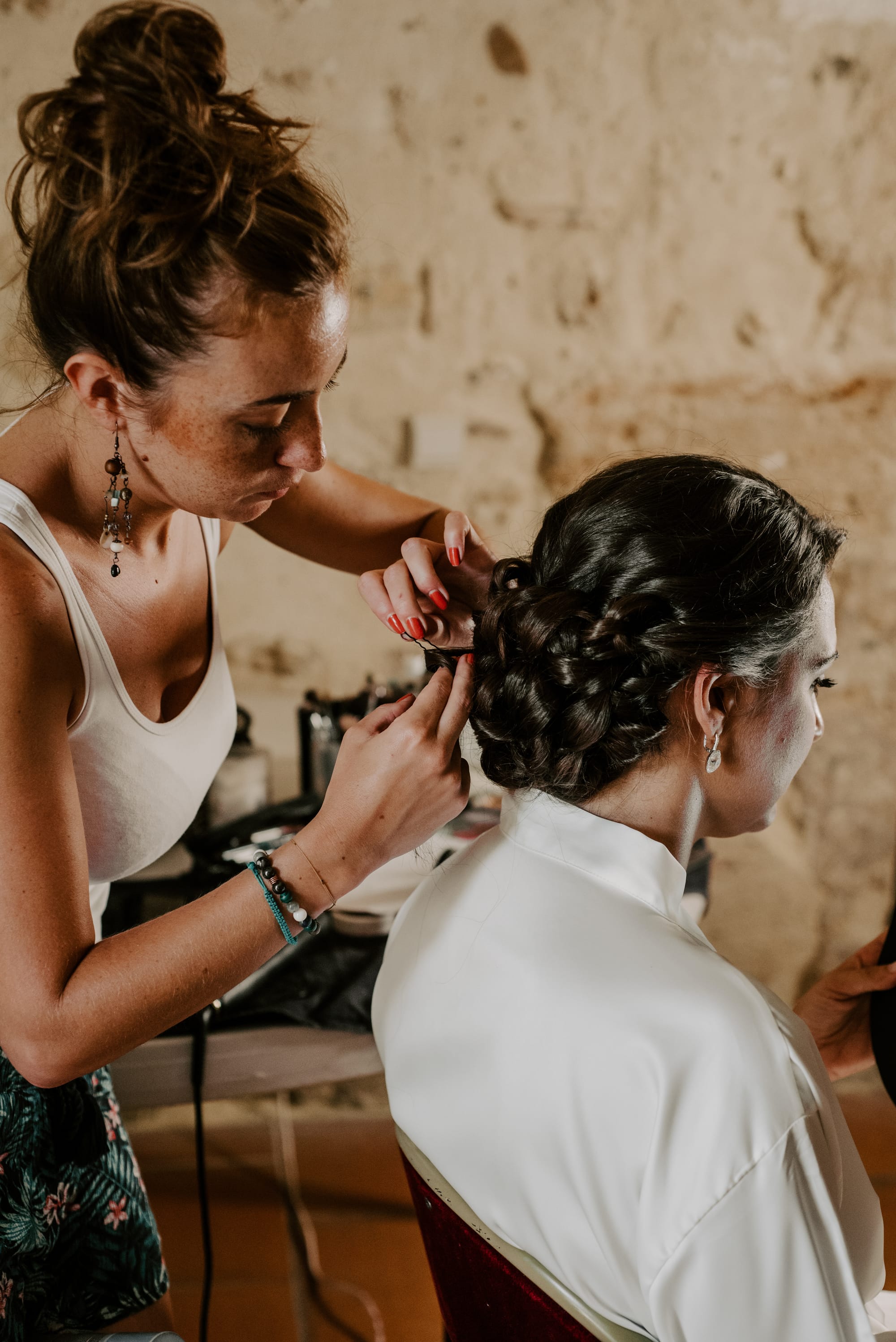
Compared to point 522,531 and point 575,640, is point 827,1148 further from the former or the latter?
point 522,531

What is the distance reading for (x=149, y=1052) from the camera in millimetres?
1221

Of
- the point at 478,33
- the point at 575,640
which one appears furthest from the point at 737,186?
the point at 575,640

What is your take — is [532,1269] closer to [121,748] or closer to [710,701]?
[710,701]

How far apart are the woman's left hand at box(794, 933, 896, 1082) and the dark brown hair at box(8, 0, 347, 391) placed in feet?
3.01

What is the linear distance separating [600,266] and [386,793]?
1633 millimetres

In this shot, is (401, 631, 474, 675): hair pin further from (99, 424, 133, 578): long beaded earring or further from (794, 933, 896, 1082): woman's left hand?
(794, 933, 896, 1082): woman's left hand

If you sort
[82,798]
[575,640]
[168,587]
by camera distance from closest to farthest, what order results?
[575,640] → [82,798] → [168,587]

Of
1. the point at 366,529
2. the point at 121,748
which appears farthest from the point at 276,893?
the point at 366,529

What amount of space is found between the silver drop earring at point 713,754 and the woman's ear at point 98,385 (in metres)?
0.61

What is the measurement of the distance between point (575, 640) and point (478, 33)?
1656 mm

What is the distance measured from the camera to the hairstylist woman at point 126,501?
0.78 metres

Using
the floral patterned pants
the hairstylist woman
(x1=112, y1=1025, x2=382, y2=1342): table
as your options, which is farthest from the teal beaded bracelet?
(x1=112, y1=1025, x2=382, y2=1342): table

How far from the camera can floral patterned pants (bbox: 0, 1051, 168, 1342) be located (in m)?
0.94

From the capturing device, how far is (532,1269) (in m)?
0.74
